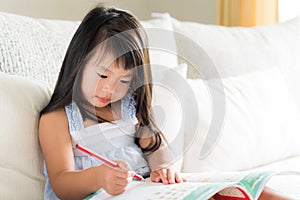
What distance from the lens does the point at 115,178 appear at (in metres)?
1.11

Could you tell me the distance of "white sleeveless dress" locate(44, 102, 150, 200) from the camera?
134 centimetres

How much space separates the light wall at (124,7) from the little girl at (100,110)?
1308mm

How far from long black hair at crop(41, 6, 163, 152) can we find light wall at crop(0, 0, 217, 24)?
4.20ft

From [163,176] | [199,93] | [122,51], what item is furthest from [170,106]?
[163,176]

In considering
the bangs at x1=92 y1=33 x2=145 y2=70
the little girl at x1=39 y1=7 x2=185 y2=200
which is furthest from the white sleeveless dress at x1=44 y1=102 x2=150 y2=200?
the bangs at x1=92 y1=33 x2=145 y2=70

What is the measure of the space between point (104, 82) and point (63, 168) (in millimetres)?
201

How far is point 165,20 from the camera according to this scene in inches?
84.7

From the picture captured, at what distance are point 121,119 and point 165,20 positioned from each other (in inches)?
32.0

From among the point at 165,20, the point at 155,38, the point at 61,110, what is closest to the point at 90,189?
the point at 61,110

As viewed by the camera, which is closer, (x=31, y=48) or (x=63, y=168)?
(x=63, y=168)

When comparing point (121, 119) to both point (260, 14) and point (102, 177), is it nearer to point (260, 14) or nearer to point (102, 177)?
point (102, 177)

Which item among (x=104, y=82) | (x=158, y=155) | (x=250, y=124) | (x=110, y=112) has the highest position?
(x=104, y=82)

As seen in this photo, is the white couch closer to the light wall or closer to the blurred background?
the blurred background

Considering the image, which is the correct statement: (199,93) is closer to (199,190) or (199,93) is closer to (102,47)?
(102,47)
